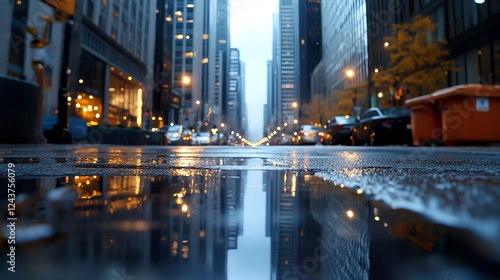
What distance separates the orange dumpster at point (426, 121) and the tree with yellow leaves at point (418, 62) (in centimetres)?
1196

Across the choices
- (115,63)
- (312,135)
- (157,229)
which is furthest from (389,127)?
(115,63)

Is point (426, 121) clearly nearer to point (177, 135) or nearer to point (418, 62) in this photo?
point (418, 62)

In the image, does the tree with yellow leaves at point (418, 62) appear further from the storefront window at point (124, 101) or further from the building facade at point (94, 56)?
the storefront window at point (124, 101)

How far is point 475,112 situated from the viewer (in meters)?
9.08

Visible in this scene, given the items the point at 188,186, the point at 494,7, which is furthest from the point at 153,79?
the point at 188,186

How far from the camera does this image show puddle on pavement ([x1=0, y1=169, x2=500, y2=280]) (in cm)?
55

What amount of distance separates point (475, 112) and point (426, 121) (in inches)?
67.7

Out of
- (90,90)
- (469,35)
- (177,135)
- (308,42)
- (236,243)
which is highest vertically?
(308,42)

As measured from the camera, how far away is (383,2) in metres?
37.0

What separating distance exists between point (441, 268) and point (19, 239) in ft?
2.52

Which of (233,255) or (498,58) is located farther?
(498,58)

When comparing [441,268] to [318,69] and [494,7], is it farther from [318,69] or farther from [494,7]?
[318,69]

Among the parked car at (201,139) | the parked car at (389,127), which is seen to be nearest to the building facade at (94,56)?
the parked car at (201,139)

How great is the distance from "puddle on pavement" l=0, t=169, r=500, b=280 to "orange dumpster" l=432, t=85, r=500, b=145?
9.64 m
